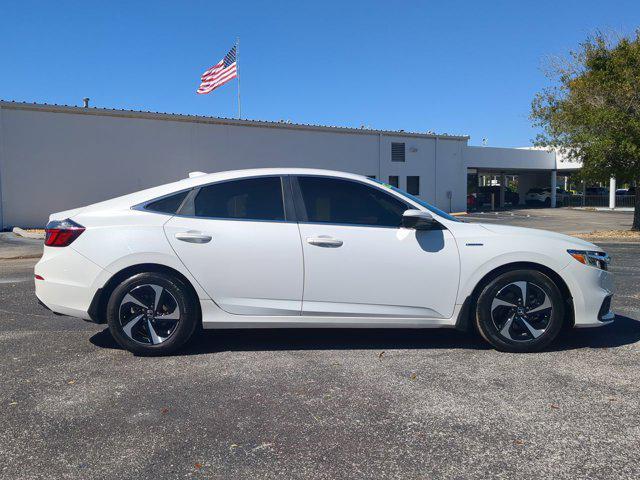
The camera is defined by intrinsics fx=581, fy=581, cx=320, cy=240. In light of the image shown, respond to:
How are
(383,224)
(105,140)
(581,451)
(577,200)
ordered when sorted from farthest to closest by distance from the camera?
(577,200)
(105,140)
(383,224)
(581,451)

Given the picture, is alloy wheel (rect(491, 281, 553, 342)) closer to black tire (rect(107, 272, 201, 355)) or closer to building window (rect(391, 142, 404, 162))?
black tire (rect(107, 272, 201, 355))

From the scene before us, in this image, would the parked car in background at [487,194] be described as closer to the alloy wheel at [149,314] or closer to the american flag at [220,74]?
the american flag at [220,74]

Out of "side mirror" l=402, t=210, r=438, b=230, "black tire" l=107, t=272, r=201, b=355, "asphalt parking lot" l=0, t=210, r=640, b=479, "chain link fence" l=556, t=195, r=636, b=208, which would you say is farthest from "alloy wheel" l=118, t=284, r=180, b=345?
"chain link fence" l=556, t=195, r=636, b=208

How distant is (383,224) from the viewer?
5031 millimetres

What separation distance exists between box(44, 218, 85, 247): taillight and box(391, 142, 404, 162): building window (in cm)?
2939

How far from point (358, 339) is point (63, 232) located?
2.81m

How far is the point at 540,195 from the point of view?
165 feet

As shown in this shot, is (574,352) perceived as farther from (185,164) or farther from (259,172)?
(185,164)

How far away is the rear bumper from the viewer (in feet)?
16.0

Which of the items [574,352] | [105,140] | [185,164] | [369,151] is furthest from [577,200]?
[574,352]

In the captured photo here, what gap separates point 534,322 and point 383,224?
60.3 inches

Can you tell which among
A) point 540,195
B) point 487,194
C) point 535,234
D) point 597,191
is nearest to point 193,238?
point 535,234

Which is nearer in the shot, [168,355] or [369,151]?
[168,355]

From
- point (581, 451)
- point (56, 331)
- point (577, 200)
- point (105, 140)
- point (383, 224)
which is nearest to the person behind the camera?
point (581, 451)
